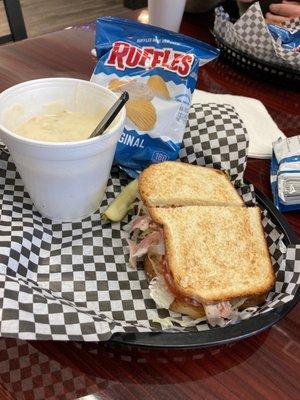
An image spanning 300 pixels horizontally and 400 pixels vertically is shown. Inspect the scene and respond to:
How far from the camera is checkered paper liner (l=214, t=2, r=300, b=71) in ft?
5.33

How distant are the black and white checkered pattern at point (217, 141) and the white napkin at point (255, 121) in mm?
A: 148

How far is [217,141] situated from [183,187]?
0.21 metres

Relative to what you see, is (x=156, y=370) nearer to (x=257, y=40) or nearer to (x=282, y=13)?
(x=257, y=40)

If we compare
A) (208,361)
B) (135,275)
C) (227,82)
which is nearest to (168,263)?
A: (135,275)

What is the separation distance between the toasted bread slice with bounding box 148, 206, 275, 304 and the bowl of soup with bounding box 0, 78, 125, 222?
187mm

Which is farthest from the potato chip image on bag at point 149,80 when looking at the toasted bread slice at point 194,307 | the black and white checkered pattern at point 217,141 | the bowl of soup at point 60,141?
the toasted bread slice at point 194,307

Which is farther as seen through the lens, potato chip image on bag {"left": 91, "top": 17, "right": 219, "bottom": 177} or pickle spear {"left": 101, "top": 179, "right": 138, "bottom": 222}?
potato chip image on bag {"left": 91, "top": 17, "right": 219, "bottom": 177}

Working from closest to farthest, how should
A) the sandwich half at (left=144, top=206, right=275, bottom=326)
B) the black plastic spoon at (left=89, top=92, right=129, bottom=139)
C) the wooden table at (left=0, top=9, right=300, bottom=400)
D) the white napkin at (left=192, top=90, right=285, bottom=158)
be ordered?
1. the wooden table at (left=0, top=9, right=300, bottom=400)
2. the sandwich half at (left=144, top=206, right=275, bottom=326)
3. the black plastic spoon at (left=89, top=92, right=129, bottom=139)
4. the white napkin at (left=192, top=90, right=285, bottom=158)

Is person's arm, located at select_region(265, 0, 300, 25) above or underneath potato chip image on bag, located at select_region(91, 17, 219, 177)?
above

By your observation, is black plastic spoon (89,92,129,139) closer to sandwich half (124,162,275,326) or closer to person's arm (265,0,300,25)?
sandwich half (124,162,275,326)

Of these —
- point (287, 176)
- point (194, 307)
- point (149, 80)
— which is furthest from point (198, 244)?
point (149, 80)

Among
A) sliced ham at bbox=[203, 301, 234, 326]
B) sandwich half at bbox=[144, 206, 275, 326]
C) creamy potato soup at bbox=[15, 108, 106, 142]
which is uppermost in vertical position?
creamy potato soup at bbox=[15, 108, 106, 142]

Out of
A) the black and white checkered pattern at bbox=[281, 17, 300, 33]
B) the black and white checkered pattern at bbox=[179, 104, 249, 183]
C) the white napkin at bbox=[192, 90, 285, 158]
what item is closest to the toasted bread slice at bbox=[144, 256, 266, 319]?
the black and white checkered pattern at bbox=[179, 104, 249, 183]

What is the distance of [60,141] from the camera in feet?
3.22
